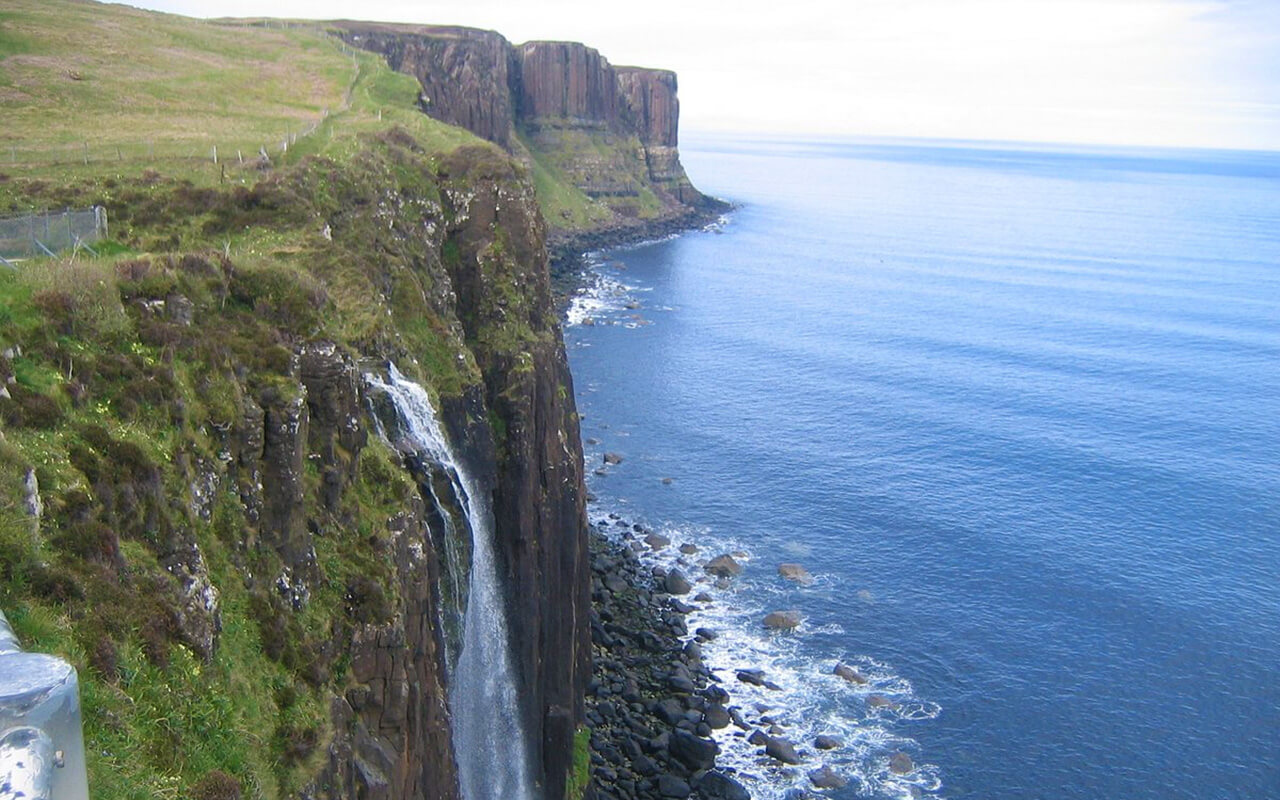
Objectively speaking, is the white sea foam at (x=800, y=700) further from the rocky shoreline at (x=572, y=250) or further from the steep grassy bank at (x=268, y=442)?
the rocky shoreline at (x=572, y=250)

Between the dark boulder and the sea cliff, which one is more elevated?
the sea cliff

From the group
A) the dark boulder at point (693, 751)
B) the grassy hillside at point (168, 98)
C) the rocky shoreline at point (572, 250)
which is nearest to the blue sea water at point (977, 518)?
the dark boulder at point (693, 751)

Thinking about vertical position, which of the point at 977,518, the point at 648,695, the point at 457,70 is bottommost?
the point at 648,695

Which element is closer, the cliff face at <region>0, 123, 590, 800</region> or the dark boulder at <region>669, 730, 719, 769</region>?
the cliff face at <region>0, 123, 590, 800</region>

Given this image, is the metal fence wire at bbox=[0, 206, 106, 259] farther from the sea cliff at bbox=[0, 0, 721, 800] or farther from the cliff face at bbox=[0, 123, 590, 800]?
the cliff face at bbox=[0, 123, 590, 800]

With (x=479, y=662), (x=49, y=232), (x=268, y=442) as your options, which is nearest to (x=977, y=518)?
(x=479, y=662)

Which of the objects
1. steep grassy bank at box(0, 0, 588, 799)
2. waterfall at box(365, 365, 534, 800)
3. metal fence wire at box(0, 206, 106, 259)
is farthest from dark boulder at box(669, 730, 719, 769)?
metal fence wire at box(0, 206, 106, 259)

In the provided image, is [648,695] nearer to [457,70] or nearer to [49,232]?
[49,232]
